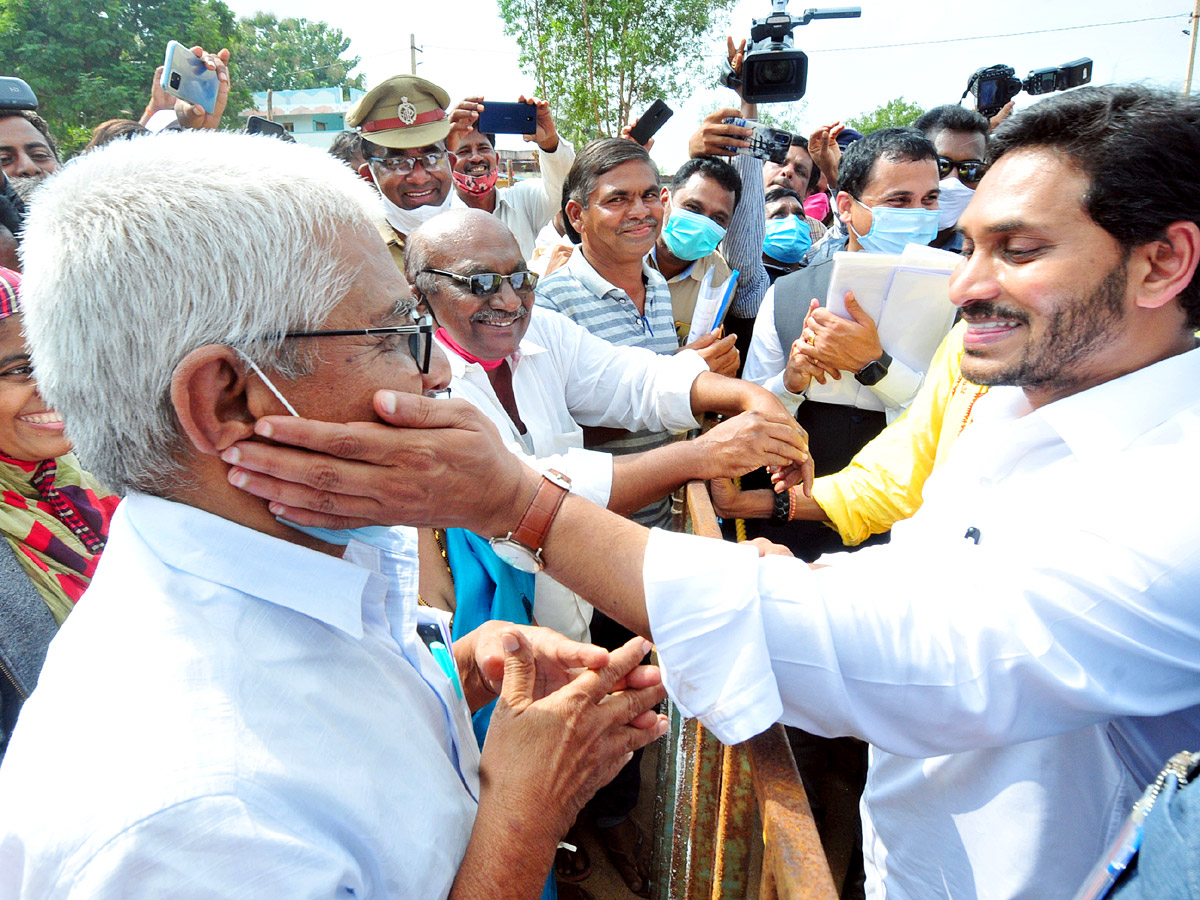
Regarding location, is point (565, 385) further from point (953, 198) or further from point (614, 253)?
point (953, 198)

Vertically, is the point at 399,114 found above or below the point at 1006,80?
below

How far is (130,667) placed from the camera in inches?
38.6

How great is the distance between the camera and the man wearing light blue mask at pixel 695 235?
404 centimetres

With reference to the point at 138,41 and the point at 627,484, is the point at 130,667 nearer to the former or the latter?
the point at 627,484

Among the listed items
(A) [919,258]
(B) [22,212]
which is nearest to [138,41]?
(B) [22,212]

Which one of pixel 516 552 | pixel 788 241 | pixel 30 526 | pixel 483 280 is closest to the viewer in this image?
pixel 516 552

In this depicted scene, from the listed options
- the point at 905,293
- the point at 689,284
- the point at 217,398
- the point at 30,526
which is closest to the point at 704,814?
the point at 217,398

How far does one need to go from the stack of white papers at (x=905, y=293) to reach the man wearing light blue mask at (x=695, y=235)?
120 centimetres

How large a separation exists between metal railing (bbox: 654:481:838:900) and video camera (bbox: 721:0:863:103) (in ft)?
13.5

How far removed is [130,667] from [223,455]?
12.8 inches

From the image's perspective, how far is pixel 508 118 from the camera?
15.4ft

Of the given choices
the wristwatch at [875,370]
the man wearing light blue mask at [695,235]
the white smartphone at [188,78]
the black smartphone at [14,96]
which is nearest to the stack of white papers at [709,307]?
the man wearing light blue mask at [695,235]

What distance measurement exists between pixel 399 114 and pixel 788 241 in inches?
120

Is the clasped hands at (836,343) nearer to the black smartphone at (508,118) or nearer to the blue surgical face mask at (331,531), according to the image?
the blue surgical face mask at (331,531)
